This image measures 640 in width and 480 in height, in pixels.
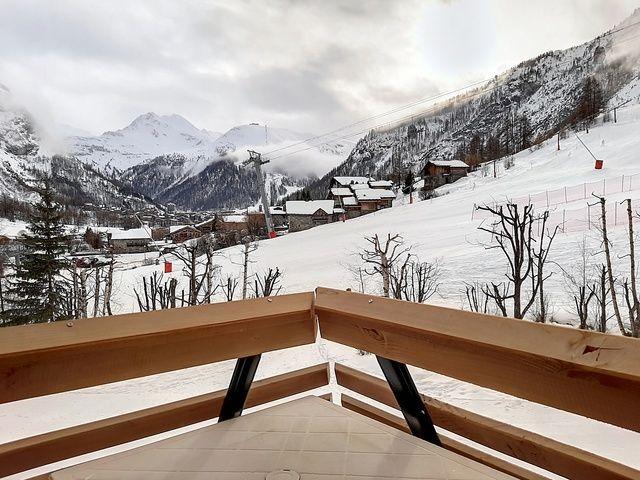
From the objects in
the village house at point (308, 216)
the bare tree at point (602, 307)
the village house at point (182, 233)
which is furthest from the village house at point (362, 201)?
the bare tree at point (602, 307)

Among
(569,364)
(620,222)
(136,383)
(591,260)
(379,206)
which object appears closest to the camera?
(569,364)

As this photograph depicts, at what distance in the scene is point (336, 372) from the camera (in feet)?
5.03

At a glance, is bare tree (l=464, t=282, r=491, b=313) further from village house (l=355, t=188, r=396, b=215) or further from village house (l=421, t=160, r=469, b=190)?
village house (l=355, t=188, r=396, b=215)

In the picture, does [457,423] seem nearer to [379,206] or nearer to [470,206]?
[470,206]

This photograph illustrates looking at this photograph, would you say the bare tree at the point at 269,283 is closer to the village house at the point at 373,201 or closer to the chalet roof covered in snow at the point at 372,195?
the village house at the point at 373,201

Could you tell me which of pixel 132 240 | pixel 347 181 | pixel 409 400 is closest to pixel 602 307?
pixel 409 400

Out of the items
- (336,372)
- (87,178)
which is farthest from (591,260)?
(87,178)

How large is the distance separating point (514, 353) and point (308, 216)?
136 ft

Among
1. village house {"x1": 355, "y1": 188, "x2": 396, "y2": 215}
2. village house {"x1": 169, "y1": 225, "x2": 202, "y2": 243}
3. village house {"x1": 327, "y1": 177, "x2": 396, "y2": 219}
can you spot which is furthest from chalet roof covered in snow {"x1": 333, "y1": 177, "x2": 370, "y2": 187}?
village house {"x1": 169, "y1": 225, "x2": 202, "y2": 243}

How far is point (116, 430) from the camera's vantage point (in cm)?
116

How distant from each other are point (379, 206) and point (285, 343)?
42.4m

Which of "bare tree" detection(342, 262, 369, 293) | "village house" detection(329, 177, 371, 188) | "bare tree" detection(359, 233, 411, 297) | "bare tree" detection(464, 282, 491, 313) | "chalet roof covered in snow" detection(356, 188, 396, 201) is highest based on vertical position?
"village house" detection(329, 177, 371, 188)

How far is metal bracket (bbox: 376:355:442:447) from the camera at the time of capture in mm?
1109

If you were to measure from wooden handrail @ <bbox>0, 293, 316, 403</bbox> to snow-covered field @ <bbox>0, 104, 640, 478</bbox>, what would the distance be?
280cm
